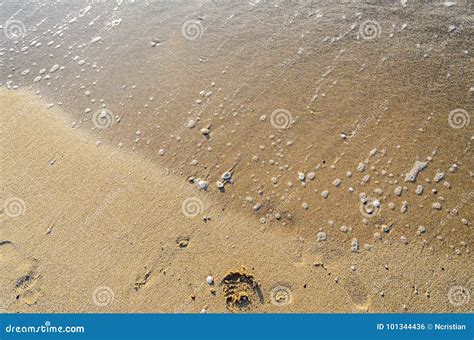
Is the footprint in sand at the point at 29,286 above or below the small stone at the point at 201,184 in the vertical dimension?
below

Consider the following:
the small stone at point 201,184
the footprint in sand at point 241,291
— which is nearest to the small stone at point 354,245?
the footprint in sand at point 241,291

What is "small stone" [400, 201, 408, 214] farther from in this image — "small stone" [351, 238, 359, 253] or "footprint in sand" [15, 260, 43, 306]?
"footprint in sand" [15, 260, 43, 306]

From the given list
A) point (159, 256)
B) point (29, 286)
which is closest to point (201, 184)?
point (159, 256)

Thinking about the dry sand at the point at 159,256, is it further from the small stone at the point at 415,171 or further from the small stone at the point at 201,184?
the small stone at the point at 415,171

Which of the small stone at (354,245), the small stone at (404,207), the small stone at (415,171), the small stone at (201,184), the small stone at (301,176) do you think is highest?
the small stone at (201,184)

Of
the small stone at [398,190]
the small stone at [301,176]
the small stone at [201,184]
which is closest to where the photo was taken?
the small stone at [398,190]

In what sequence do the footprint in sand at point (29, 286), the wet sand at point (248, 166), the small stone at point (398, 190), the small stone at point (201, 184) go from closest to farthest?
the wet sand at point (248, 166)
the footprint in sand at point (29, 286)
the small stone at point (398, 190)
the small stone at point (201, 184)

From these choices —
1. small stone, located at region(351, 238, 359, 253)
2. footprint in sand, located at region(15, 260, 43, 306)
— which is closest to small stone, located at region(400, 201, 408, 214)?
small stone, located at region(351, 238, 359, 253)

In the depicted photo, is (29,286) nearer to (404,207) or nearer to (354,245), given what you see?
(354,245)

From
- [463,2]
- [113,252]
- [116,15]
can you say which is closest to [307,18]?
[463,2]
